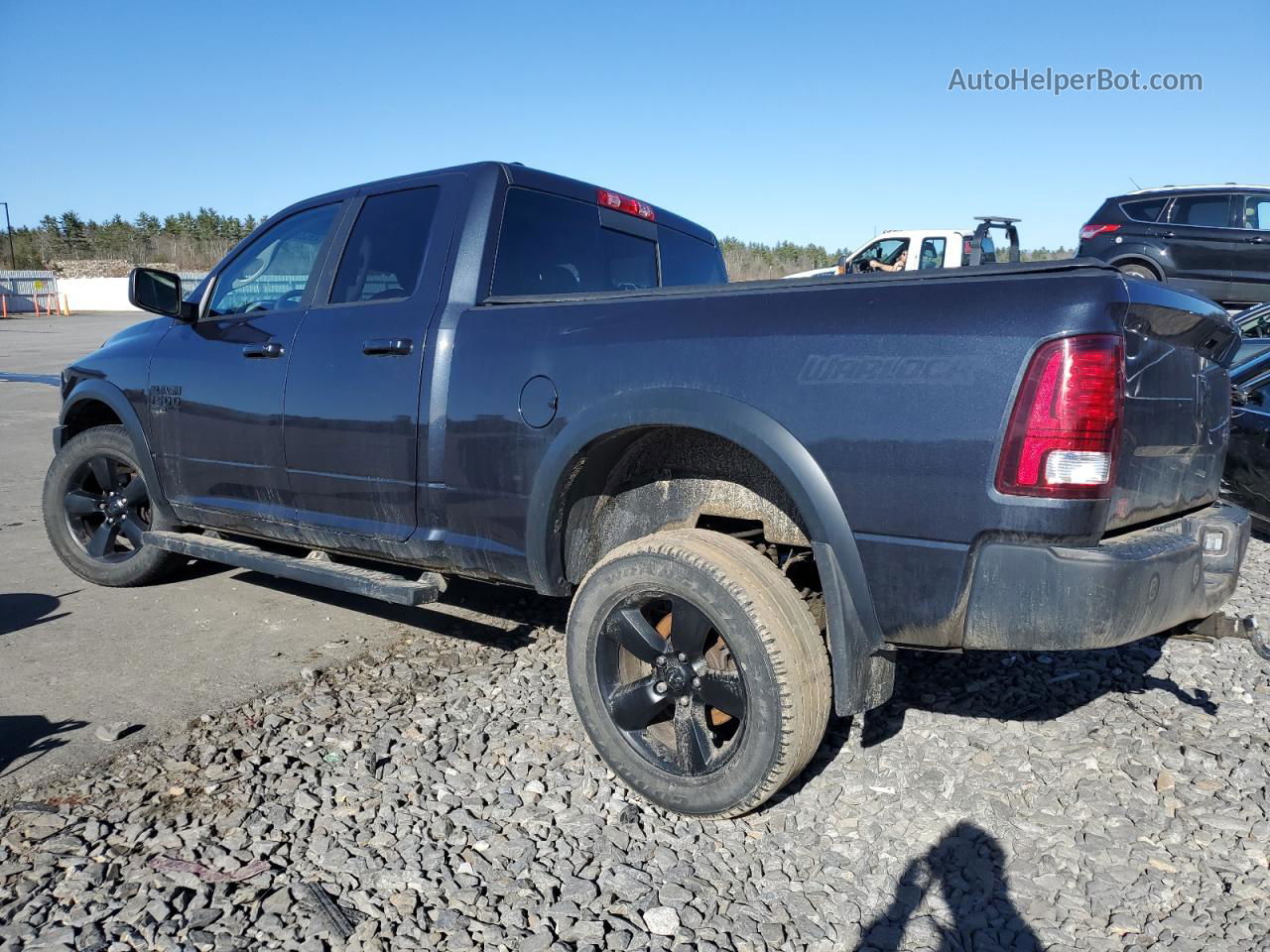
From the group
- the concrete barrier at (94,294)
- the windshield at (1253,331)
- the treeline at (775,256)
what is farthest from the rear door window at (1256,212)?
the concrete barrier at (94,294)

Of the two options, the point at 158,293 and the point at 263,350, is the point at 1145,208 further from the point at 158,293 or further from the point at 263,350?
the point at 158,293

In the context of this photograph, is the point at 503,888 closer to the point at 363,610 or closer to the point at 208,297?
the point at 363,610

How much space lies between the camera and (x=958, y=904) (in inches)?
92.8

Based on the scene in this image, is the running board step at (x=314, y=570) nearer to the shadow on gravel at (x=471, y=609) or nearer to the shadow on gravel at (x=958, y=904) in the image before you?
the shadow on gravel at (x=471, y=609)

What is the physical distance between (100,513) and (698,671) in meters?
3.84

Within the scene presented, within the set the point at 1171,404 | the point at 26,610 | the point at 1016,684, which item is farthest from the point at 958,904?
the point at 26,610

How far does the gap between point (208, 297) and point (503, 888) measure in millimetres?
3261

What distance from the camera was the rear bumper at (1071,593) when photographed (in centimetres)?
211

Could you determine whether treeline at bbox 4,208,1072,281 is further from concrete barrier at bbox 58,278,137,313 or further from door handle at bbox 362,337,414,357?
door handle at bbox 362,337,414,357

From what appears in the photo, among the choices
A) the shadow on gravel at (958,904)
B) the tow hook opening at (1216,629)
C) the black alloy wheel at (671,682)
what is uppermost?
→ the tow hook opening at (1216,629)

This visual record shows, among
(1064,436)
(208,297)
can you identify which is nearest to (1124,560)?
(1064,436)

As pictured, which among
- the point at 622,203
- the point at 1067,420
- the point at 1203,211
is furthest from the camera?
the point at 1203,211

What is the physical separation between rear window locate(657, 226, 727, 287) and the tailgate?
202 centimetres

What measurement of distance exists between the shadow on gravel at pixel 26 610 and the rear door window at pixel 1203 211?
1251 centimetres
